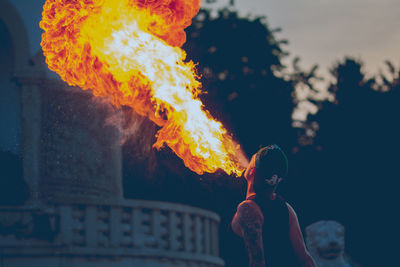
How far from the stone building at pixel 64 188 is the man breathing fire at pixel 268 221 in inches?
354

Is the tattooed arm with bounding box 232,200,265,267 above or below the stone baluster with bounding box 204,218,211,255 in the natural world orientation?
below

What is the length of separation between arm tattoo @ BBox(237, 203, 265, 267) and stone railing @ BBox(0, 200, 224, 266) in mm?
9085

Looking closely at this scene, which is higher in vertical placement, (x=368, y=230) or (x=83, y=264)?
(x=368, y=230)

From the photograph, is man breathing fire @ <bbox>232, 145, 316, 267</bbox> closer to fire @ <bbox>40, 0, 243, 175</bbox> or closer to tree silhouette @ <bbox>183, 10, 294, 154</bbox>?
fire @ <bbox>40, 0, 243, 175</bbox>

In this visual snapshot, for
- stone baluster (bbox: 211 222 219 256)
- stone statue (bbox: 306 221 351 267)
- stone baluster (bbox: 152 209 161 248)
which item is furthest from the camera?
stone baluster (bbox: 211 222 219 256)

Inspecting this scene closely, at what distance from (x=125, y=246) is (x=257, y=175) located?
9.96m

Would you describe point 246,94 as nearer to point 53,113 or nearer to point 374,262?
point 374,262

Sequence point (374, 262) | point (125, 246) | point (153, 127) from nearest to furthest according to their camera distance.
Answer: point (125, 246), point (153, 127), point (374, 262)

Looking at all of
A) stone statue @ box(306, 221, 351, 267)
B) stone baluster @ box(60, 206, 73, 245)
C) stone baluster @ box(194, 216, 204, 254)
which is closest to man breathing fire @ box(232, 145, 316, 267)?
stone statue @ box(306, 221, 351, 267)

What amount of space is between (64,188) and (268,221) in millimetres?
11050

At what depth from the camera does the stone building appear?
15477 mm


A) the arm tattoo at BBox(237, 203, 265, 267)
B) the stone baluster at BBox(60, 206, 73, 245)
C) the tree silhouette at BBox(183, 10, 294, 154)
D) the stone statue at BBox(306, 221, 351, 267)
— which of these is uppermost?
the tree silhouette at BBox(183, 10, 294, 154)

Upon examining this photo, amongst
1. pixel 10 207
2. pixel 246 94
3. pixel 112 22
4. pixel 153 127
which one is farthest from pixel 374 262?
pixel 112 22

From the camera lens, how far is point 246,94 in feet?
81.9
